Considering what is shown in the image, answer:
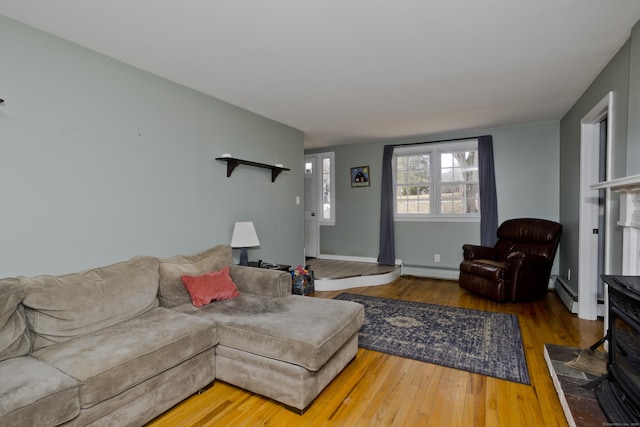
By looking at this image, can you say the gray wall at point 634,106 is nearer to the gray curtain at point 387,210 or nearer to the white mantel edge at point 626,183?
the white mantel edge at point 626,183

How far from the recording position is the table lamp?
Answer: 134 inches

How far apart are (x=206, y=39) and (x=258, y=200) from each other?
207cm

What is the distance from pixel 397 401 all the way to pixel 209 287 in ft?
5.45

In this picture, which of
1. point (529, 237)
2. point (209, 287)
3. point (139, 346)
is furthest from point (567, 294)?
point (139, 346)

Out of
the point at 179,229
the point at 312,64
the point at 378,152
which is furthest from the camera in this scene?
the point at 378,152

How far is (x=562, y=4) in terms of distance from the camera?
188cm

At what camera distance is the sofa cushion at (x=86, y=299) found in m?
1.89

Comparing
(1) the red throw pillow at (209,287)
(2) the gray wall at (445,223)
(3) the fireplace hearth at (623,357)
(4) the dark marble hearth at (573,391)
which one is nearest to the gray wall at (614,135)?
(2) the gray wall at (445,223)

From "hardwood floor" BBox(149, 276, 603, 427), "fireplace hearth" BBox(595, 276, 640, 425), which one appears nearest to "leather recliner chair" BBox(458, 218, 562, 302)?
"hardwood floor" BBox(149, 276, 603, 427)

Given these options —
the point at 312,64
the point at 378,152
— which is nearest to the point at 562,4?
the point at 312,64

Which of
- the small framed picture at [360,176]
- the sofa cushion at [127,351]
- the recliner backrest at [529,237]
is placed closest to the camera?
the sofa cushion at [127,351]

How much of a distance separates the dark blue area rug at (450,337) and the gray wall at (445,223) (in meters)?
1.81

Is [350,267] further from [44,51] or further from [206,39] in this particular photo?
[44,51]

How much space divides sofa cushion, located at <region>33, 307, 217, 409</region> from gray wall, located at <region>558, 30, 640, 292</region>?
10.3 feet
